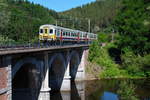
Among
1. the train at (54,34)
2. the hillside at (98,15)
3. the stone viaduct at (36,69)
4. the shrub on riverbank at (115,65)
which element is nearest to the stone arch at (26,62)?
the stone viaduct at (36,69)

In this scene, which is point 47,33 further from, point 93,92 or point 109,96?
point 109,96

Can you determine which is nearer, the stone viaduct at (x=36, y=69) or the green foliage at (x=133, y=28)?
→ the stone viaduct at (x=36, y=69)

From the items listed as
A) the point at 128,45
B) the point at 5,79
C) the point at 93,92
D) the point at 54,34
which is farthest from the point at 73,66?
the point at 5,79

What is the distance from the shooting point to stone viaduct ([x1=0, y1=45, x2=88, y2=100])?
18259 millimetres

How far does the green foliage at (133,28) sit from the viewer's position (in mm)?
51625

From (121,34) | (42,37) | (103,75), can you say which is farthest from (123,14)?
(42,37)

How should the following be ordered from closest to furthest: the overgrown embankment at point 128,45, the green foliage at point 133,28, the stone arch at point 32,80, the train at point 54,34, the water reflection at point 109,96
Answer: the stone arch at point 32,80 → the water reflection at point 109,96 → the train at point 54,34 → the overgrown embankment at point 128,45 → the green foliage at point 133,28

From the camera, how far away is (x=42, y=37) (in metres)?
38.5

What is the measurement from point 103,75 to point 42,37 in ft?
57.1

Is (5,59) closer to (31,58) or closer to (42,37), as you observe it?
(31,58)

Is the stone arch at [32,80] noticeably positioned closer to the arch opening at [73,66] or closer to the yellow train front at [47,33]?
the yellow train front at [47,33]

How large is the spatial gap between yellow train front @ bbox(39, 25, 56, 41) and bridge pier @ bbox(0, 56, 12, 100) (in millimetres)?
19617

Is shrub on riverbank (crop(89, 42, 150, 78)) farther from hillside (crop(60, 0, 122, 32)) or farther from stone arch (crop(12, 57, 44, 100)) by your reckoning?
hillside (crop(60, 0, 122, 32))

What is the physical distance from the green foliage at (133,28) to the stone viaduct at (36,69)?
849cm
